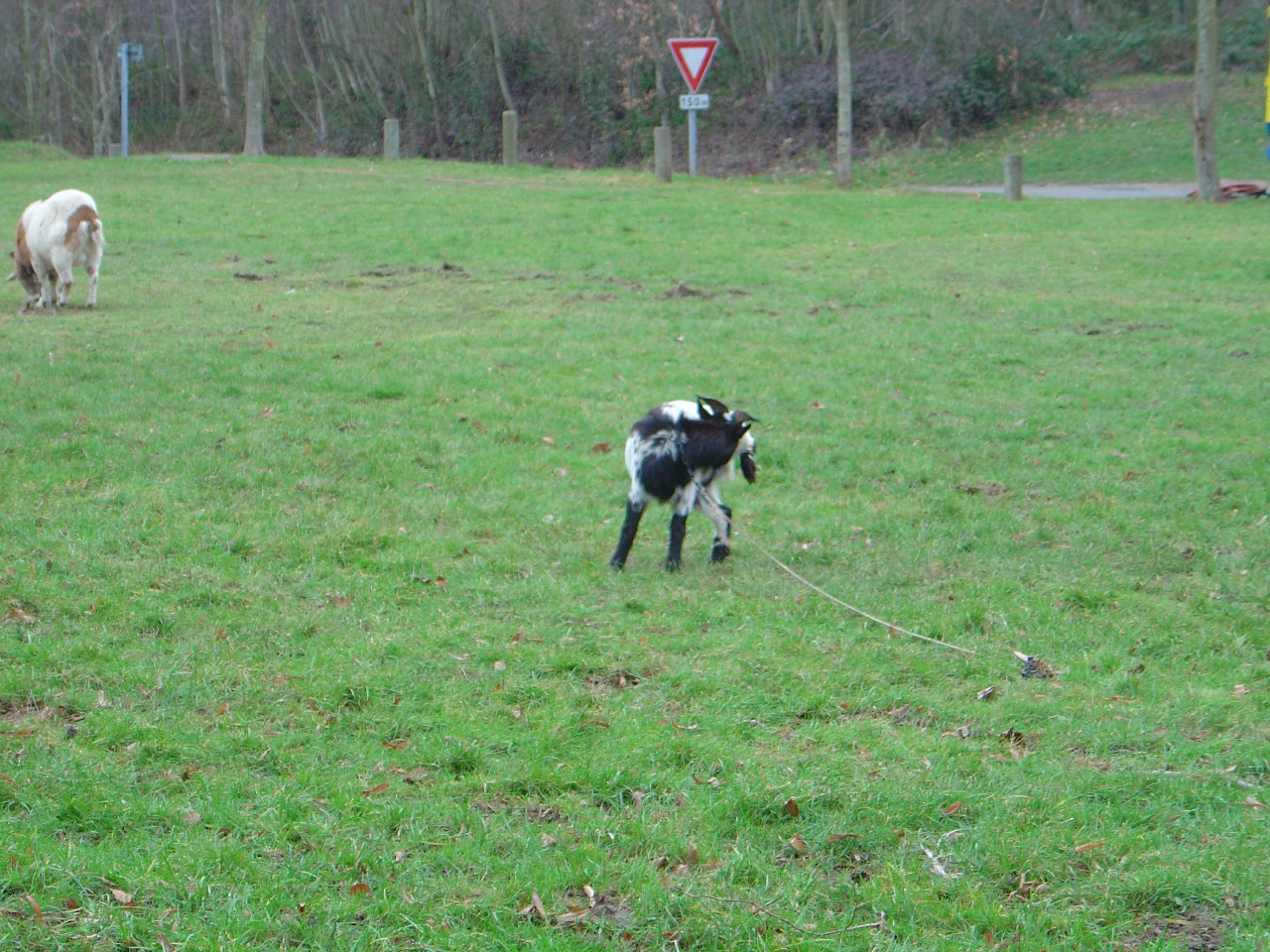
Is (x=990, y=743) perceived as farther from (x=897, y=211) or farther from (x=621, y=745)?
(x=897, y=211)

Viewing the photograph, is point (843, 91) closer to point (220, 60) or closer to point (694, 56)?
point (694, 56)

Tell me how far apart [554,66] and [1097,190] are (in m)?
24.5

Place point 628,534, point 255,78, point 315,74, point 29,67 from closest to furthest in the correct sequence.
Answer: point 628,534, point 255,78, point 29,67, point 315,74

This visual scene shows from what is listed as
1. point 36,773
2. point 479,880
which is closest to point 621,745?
point 479,880

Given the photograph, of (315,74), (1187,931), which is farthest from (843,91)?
(315,74)

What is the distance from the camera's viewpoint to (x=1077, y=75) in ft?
131

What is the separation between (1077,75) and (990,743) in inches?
1532

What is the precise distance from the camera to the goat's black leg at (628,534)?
7852 mm

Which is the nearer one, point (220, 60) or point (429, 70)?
point (429, 70)

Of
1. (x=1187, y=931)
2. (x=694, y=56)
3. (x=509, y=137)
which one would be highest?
(x=694, y=56)

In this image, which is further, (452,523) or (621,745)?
(452,523)

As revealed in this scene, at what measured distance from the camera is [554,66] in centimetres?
4725

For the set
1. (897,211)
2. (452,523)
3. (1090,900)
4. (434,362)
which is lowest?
(1090,900)

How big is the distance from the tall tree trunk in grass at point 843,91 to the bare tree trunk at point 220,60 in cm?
3163
